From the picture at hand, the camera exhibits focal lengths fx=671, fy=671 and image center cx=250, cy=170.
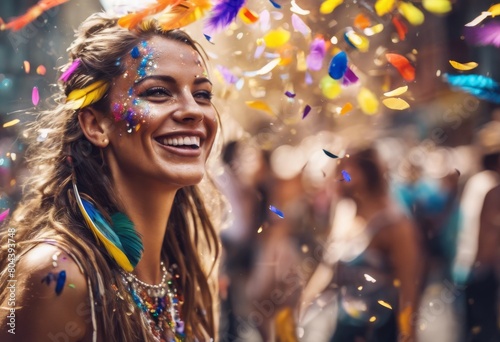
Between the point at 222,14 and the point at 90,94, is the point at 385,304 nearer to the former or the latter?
the point at 222,14

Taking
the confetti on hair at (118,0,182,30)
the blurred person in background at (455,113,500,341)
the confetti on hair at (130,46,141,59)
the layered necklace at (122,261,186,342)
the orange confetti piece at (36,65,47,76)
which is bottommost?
the blurred person in background at (455,113,500,341)

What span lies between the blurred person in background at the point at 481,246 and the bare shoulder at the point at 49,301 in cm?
230

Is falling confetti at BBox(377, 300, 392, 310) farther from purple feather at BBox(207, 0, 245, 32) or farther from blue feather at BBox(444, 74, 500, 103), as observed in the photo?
purple feather at BBox(207, 0, 245, 32)

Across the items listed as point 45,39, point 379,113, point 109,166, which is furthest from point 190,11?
point 379,113

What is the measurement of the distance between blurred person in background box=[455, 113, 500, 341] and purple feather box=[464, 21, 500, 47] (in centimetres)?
44

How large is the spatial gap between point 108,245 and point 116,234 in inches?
2.7

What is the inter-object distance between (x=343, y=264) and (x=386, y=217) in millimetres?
316

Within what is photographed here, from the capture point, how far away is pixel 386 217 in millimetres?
3330

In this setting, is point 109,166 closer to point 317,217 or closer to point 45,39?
point 45,39

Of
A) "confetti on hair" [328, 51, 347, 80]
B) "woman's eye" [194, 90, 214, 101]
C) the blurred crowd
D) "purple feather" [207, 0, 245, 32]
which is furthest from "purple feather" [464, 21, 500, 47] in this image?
"woman's eye" [194, 90, 214, 101]

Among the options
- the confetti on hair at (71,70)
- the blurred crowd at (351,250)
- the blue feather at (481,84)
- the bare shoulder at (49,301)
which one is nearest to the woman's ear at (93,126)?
the confetti on hair at (71,70)

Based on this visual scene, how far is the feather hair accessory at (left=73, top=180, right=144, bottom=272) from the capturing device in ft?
6.19

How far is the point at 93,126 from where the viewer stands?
6.56 feet

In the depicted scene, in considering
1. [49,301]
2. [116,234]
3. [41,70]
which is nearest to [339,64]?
[116,234]
